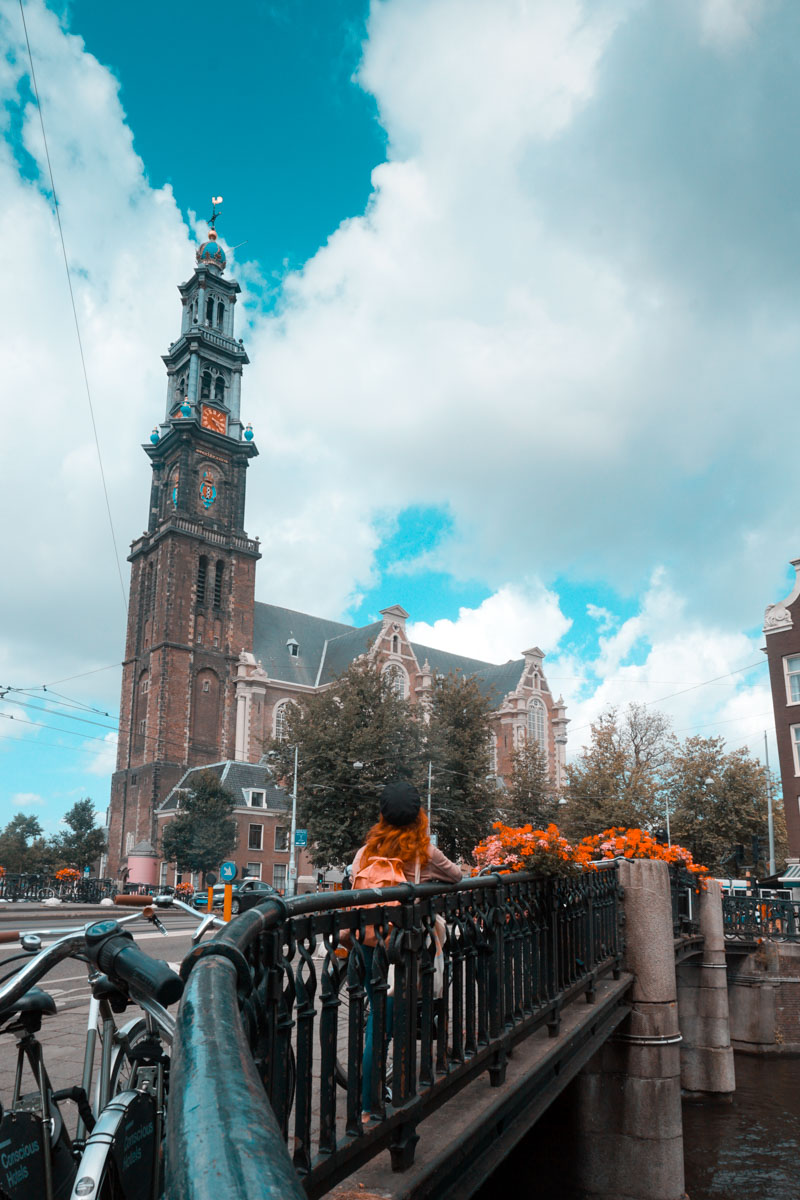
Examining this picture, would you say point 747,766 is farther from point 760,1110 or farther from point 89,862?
point 89,862

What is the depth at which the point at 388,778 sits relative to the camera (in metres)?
36.2

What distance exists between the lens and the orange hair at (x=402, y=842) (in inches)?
183

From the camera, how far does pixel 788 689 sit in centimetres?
3281

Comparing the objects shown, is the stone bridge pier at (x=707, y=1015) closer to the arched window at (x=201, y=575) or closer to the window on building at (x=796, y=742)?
the window on building at (x=796, y=742)

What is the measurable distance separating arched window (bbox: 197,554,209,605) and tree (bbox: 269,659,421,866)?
878 inches

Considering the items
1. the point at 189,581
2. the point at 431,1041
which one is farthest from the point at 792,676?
the point at 189,581

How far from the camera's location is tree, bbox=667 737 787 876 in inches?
1639

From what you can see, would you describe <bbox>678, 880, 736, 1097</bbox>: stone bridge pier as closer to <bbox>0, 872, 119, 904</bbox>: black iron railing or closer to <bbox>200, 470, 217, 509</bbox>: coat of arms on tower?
<bbox>0, 872, 119, 904</bbox>: black iron railing

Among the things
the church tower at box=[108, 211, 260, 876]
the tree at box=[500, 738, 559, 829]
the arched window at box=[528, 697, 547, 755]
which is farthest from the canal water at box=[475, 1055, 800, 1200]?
the arched window at box=[528, 697, 547, 755]

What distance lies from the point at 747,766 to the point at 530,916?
41.3 meters

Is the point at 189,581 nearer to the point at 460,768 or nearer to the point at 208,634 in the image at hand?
the point at 208,634

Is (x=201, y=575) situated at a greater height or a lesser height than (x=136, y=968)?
greater

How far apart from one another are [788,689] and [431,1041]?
32.3 metres

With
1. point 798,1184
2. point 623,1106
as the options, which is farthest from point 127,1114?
point 798,1184
